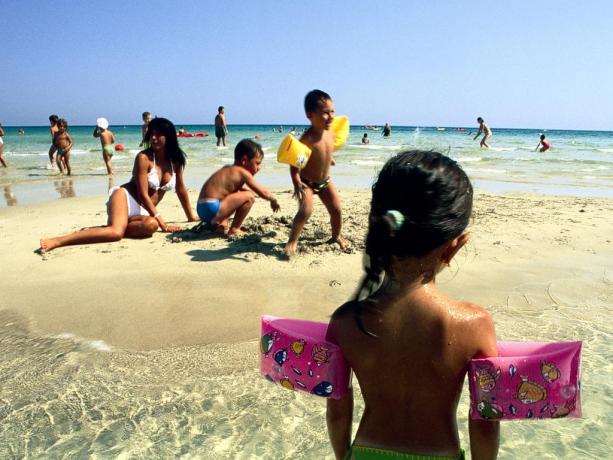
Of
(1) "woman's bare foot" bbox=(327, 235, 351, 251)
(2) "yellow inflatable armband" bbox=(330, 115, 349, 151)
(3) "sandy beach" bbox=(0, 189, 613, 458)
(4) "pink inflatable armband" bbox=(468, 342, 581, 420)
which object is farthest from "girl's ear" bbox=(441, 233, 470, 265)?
(2) "yellow inflatable armband" bbox=(330, 115, 349, 151)

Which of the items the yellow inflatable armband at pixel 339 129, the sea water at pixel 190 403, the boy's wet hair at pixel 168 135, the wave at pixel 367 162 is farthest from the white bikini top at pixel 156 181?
the wave at pixel 367 162

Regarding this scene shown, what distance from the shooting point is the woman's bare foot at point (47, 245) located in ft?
15.1

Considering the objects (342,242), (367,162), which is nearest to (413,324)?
(342,242)

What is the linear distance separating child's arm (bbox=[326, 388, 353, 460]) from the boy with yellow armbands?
2.86 m

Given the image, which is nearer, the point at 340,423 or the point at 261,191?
the point at 340,423

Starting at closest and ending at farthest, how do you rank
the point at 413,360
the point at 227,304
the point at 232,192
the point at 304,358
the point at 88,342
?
the point at 413,360
the point at 304,358
the point at 88,342
the point at 227,304
the point at 232,192

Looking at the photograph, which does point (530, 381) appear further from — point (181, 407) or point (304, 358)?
point (181, 407)

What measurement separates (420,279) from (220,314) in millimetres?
→ 2146

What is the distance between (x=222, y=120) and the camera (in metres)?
16.7

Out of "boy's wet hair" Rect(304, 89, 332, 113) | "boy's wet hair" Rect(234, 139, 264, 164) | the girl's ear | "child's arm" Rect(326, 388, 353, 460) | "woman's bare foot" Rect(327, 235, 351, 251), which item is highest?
"boy's wet hair" Rect(304, 89, 332, 113)

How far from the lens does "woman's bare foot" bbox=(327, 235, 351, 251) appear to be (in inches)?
184

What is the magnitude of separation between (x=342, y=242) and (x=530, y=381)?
347 centimetres

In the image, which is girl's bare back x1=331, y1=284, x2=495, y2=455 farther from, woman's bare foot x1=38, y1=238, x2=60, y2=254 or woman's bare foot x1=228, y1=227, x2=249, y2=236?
woman's bare foot x1=38, y1=238, x2=60, y2=254

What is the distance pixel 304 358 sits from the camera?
1427mm
